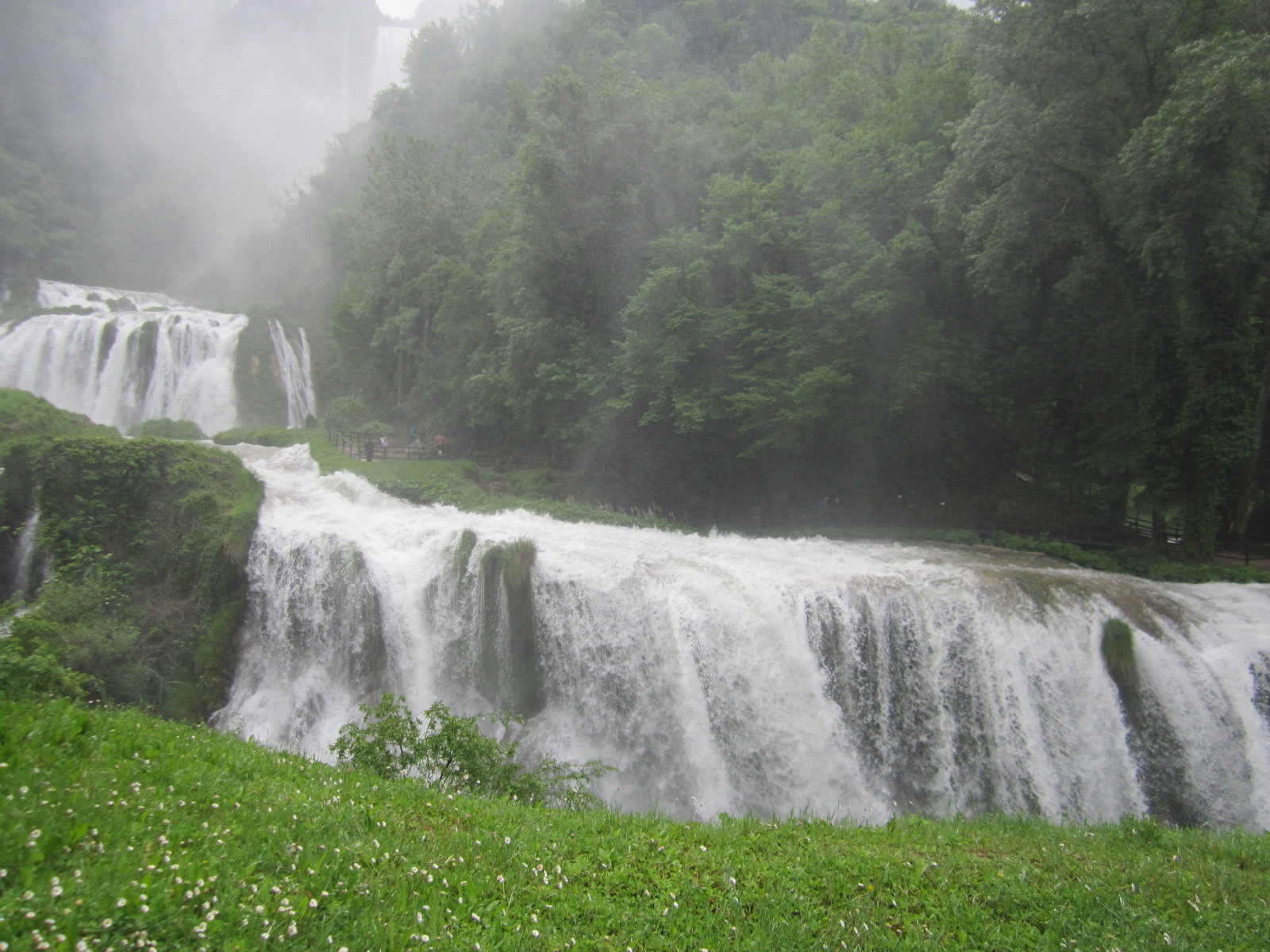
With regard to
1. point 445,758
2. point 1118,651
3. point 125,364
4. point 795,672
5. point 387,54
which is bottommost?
point 445,758

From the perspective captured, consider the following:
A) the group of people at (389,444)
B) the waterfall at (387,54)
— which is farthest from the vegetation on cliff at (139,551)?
the waterfall at (387,54)

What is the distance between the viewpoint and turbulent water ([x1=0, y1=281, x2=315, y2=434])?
104ft

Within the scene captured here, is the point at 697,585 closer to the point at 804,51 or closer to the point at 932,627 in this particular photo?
the point at 932,627

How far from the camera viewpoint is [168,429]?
1165 inches

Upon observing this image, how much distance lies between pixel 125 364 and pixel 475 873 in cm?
3727

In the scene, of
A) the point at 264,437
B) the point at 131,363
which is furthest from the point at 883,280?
the point at 131,363

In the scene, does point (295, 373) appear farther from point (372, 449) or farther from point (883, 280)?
point (883, 280)

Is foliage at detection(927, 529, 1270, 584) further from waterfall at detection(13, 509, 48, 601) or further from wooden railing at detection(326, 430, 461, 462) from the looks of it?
waterfall at detection(13, 509, 48, 601)

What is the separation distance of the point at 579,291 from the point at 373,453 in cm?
964

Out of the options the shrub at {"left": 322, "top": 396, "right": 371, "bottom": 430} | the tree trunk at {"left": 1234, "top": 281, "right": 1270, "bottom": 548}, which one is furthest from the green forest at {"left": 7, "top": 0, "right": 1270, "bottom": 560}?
the shrub at {"left": 322, "top": 396, "right": 371, "bottom": 430}

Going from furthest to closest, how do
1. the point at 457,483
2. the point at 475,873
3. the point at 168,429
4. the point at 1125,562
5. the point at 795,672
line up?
the point at 168,429 < the point at 457,483 < the point at 1125,562 < the point at 795,672 < the point at 475,873

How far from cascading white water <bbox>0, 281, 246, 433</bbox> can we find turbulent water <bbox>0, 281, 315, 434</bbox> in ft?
0.12

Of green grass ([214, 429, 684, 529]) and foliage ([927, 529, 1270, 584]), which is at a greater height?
foliage ([927, 529, 1270, 584])

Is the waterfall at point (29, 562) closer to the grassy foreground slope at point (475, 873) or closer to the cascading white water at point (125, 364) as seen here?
the grassy foreground slope at point (475, 873)
